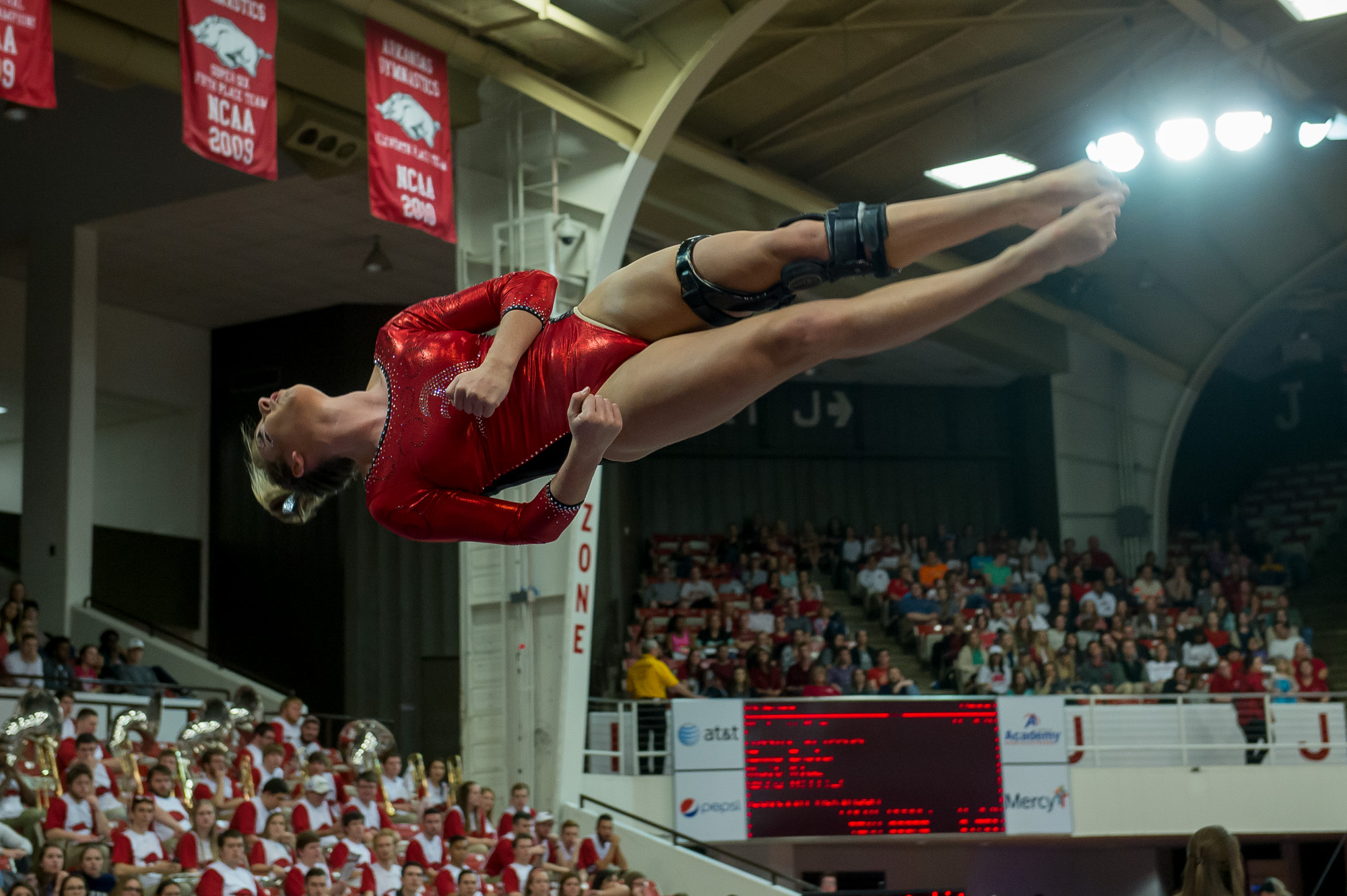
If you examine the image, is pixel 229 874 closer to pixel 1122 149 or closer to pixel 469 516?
pixel 469 516

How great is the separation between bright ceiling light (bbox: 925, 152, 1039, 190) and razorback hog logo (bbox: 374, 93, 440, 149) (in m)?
7.25

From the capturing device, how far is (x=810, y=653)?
1530 cm

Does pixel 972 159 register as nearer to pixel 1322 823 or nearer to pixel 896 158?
pixel 896 158

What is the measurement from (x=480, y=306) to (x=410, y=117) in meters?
7.37

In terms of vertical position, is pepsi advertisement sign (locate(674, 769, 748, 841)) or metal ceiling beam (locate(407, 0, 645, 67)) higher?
metal ceiling beam (locate(407, 0, 645, 67))

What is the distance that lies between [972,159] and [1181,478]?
1196cm

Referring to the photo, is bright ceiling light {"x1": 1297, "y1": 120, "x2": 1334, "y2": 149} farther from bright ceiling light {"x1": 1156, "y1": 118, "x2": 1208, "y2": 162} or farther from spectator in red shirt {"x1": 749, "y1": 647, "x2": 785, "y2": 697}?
spectator in red shirt {"x1": 749, "y1": 647, "x2": 785, "y2": 697}

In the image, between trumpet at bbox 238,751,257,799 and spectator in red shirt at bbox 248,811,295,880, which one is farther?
trumpet at bbox 238,751,257,799

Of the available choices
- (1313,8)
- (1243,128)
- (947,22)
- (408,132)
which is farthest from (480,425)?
(1313,8)

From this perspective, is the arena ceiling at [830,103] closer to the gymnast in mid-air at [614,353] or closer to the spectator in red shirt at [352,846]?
the spectator in red shirt at [352,846]

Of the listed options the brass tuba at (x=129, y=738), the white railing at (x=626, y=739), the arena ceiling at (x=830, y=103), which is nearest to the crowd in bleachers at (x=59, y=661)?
the brass tuba at (x=129, y=738)

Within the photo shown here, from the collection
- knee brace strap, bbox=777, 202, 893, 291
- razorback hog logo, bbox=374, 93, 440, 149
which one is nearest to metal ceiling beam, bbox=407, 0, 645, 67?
razorback hog logo, bbox=374, 93, 440, 149

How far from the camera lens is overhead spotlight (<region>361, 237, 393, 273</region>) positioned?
14.6 meters

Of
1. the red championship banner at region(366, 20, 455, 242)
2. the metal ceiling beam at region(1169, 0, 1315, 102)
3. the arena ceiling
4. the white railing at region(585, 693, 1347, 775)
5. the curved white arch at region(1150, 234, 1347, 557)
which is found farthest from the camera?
the curved white arch at region(1150, 234, 1347, 557)
